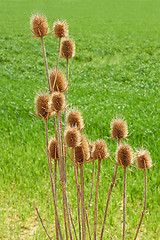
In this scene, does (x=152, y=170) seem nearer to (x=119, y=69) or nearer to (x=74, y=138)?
(x=74, y=138)

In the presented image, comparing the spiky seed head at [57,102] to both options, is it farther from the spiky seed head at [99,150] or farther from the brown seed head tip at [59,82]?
the spiky seed head at [99,150]

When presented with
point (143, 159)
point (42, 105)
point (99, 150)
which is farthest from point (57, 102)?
point (143, 159)

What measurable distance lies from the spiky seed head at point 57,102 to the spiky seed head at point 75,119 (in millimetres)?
140

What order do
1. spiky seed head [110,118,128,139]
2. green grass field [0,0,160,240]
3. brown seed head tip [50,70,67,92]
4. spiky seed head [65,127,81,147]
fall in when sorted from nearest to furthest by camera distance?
spiky seed head [65,127,81,147], brown seed head tip [50,70,67,92], spiky seed head [110,118,128,139], green grass field [0,0,160,240]

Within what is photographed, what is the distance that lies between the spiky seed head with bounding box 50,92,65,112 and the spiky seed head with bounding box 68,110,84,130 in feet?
0.46

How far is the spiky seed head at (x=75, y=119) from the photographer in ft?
4.79

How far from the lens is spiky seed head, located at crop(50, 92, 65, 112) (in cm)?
132

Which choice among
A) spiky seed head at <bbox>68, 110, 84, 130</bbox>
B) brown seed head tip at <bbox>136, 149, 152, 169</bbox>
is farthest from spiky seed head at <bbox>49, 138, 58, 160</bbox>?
brown seed head tip at <bbox>136, 149, 152, 169</bbox>

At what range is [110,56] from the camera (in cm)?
1503

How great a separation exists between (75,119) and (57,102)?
6.9 inches

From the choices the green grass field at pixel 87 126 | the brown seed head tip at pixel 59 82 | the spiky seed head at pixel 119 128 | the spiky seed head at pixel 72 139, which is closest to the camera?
the spiky seed head at pixel 72 139

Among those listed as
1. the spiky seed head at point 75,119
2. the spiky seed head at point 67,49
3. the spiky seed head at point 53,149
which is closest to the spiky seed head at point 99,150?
the spiky seed head at point 75,119

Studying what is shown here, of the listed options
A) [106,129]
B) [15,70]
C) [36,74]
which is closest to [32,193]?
[106,129]

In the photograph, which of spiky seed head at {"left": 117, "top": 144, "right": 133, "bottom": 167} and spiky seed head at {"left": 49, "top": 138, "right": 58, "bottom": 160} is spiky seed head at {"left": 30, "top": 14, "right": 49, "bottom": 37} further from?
spiky seed head at {"left": 117, "top": 144, "right": 133, "bottom": 167}
